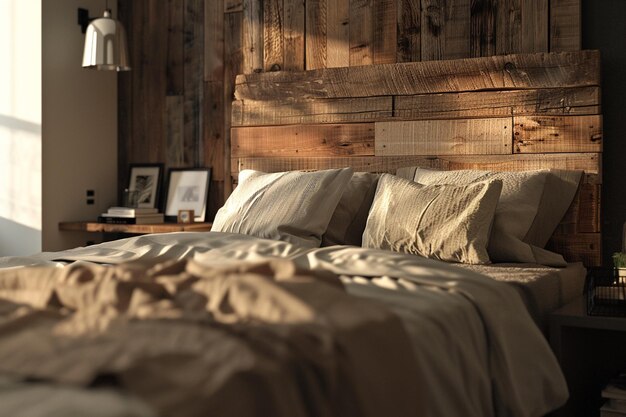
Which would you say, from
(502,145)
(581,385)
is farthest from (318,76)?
(581,385)

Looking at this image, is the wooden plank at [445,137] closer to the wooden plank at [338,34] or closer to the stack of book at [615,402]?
the wooden plank at [338,34]

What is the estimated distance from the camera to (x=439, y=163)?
3734 millimetres

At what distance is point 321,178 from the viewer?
354 centimetres

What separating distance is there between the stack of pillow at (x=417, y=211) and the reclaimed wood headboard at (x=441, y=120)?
0.51 feet

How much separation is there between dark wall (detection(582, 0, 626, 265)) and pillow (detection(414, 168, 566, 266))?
16.3 inches

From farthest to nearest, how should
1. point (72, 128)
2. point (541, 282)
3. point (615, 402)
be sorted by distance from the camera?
point (72, 128), point (615, 402), point (541, 282)

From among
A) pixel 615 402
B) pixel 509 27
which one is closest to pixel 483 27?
pixel 509 27

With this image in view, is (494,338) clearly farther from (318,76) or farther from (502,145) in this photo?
(318,76)

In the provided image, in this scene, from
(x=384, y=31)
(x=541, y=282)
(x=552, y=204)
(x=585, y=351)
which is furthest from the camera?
(x=384, y=31)

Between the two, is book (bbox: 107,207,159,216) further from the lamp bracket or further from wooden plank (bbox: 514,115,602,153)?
wooden plank (bbox: 514,115,602,153)

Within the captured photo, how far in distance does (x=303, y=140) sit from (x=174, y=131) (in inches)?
38.1

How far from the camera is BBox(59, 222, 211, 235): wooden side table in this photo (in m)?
4.22

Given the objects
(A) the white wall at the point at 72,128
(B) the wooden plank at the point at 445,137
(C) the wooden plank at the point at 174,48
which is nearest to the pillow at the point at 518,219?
(B) the wooden plank at the point at 445,137

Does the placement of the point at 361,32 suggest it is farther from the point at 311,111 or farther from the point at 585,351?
the point at 585,351
